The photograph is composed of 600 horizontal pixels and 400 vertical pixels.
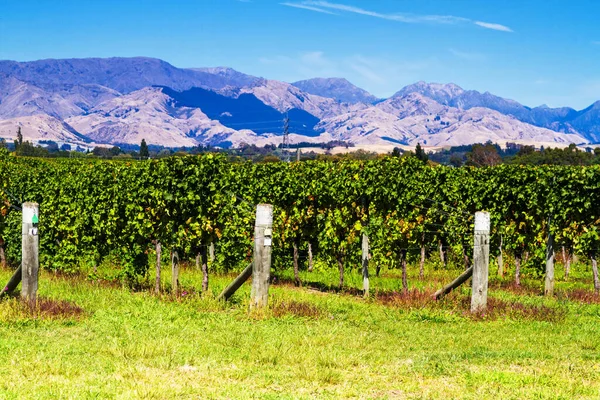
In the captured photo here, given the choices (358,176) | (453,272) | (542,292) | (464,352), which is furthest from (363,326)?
(453,272)

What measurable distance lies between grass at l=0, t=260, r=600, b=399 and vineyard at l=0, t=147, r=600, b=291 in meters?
2.42

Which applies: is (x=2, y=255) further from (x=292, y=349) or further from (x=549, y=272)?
(x=292, y=349)

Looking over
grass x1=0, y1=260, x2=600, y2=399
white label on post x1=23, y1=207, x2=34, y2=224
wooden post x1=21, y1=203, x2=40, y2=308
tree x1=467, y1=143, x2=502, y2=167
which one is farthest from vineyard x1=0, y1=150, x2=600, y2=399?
tree x1=467, y1=143, x2=502, y2=167

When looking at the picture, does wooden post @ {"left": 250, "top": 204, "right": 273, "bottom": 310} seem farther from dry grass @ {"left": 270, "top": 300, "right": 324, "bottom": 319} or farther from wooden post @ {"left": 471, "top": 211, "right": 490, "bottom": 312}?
wooden post @ {"left": 471, "top": 211, "right": 490, "bottom": 312}

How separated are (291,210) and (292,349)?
13.2 m

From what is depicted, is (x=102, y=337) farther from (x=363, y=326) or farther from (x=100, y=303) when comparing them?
(x=363, y=326)

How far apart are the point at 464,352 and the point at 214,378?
4.00 m

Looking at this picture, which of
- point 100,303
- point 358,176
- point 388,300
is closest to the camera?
point 100,303

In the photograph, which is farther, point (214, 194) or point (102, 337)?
point (214, 194)

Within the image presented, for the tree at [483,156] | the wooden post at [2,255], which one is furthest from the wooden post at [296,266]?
the tree at [483,156]

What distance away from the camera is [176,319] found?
12188mm

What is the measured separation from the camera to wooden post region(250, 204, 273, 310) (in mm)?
13078

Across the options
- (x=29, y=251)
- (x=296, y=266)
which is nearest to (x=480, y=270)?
(x=29, y=251)

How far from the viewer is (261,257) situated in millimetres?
13094
